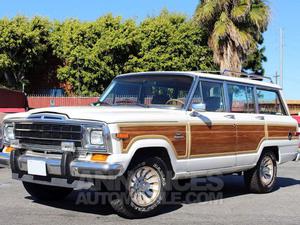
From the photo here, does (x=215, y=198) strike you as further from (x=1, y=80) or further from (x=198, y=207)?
(x=1, y=80)

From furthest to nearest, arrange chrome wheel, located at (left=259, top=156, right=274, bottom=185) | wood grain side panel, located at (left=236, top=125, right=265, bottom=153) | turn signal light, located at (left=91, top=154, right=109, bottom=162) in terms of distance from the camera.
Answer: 1. chrome wheel, located at (left=259, top=156, right=274, bottom=185)
2. wood grain side panel, located at (left=236, top=125, right=265, bottom=153)
3. turn signal light, located at (left=91, top=154, right=109, bottom=162)

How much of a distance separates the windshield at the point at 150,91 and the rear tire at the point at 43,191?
1.48 meters

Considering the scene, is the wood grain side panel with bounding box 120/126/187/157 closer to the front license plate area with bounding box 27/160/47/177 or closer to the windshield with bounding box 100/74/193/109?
the windshield with bounding box 100/74/193/109

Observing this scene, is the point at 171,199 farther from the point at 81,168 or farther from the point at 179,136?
the point at 81,168

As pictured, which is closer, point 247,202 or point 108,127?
point 108,127

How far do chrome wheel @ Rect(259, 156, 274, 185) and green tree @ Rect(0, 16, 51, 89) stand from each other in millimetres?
24248

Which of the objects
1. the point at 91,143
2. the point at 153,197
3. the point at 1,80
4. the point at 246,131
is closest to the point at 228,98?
the point at 246,131

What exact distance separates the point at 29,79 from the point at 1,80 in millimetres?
2007

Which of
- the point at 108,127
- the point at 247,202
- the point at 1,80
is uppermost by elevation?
the point at 1,80

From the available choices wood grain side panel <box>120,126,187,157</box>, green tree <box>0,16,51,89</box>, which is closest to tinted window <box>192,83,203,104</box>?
wood grain side panel <box>120,126,187,157</box>

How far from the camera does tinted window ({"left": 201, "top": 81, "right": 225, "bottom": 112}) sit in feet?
25.3

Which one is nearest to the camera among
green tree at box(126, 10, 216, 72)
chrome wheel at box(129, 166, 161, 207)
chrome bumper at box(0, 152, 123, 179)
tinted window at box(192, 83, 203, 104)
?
chrome bumper at box(0, 152, 123, 179)

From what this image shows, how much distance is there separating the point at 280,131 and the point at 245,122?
1306 mm

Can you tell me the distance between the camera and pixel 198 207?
746 cm
